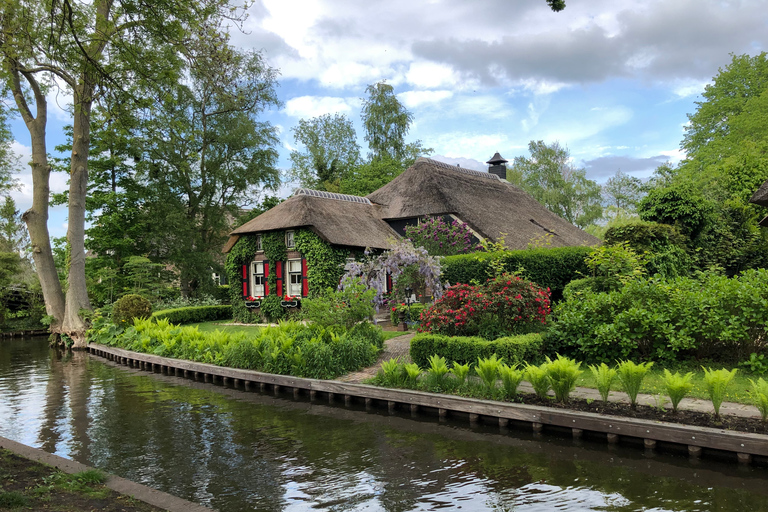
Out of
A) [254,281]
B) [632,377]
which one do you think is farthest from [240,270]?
[632,377]

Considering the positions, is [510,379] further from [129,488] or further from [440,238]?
[440,238]

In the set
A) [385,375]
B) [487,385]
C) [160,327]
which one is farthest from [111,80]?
[160,327]

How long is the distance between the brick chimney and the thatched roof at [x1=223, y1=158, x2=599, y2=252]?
4930mm

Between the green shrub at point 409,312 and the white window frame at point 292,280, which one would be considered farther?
the white window frame at point 292,280

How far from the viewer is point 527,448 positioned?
24.2ft

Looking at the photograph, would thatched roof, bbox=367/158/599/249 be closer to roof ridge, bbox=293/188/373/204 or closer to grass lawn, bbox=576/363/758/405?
roof ridge, bbox=293/188/373/204

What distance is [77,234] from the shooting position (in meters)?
22.5

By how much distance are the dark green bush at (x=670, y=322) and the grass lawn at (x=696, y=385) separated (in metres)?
0.48

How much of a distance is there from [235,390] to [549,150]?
39497mm

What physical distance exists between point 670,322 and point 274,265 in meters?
16.5

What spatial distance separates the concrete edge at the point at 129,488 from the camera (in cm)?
495

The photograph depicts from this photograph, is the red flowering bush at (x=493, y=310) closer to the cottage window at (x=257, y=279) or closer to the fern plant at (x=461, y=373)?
the fern plant at (x=461, y=373)

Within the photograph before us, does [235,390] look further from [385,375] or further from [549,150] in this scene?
[549,150]

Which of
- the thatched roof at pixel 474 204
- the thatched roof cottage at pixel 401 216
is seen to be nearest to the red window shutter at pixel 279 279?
the thatched roof cottage at pixel 401 216
